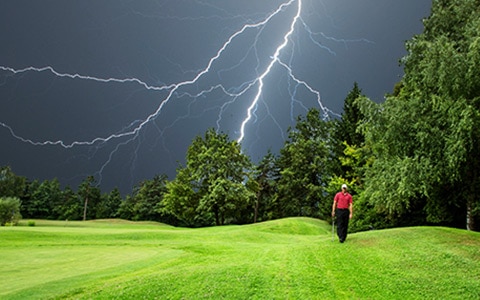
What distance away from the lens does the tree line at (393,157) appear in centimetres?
1311

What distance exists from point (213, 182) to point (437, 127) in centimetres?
2538

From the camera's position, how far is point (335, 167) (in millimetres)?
30969

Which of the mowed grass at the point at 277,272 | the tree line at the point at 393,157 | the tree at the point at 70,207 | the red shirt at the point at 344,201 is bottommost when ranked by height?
the tree at the point at 70,207

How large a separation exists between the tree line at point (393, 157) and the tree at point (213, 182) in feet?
0.41

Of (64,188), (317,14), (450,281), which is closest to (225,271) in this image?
(450,281)

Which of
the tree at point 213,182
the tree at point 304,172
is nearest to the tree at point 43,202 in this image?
the tree at point 213,182

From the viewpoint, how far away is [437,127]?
1345cm

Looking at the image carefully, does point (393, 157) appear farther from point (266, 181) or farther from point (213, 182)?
point (266, 181)

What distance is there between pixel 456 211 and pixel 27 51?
7530 cm

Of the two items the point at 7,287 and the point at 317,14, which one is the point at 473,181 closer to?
the point at 7,287

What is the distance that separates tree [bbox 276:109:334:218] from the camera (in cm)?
4281

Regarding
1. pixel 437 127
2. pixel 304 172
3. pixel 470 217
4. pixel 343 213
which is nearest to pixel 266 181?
pixel 304 172

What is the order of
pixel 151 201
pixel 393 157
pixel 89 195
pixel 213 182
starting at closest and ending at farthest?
pixel 393 157 → pixel 213 182 → pixel 151 201 → pixel 89 195

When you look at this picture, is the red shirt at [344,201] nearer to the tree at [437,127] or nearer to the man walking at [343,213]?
the man walking at [343,213]
